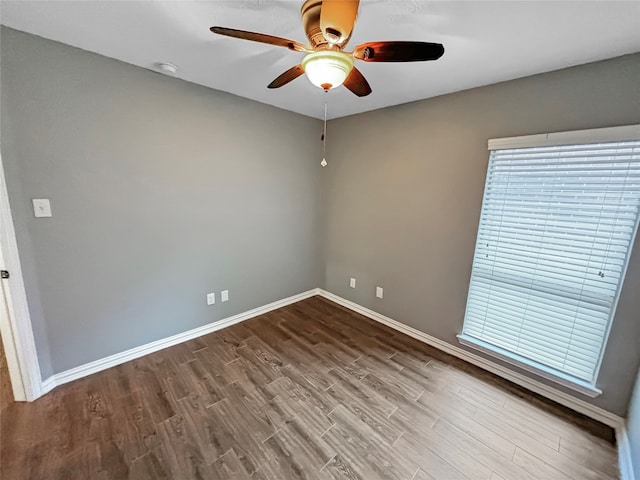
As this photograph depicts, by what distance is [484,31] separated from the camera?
1425 mm

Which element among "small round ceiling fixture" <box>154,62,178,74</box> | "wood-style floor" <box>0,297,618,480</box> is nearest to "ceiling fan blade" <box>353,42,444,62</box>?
"small round ceiling fixture" <box>154,62,178,74</box>

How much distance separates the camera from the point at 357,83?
147 cm

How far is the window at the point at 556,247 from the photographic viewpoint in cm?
167

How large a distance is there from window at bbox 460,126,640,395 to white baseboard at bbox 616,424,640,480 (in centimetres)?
23

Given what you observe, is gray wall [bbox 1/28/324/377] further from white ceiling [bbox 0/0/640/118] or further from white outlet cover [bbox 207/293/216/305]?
white ceiling [bbox 0/0/640/118]

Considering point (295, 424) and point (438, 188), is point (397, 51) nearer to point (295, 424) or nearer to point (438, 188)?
point (438, 188)

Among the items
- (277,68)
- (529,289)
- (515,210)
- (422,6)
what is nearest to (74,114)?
(277,68)

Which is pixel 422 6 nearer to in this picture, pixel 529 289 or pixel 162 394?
pixel 529 289

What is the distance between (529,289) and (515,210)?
0.63 meters

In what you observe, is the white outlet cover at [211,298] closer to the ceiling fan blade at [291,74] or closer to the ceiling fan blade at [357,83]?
the ceiling fan blade at [291,74]

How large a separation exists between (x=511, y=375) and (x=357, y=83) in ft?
8.30

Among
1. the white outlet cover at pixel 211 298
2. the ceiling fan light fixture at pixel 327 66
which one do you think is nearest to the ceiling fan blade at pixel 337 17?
the ceiling fan light fixture at pixel 327 66

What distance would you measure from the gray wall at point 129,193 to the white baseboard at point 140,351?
2.8 inches

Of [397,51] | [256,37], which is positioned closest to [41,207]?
[256,37]
